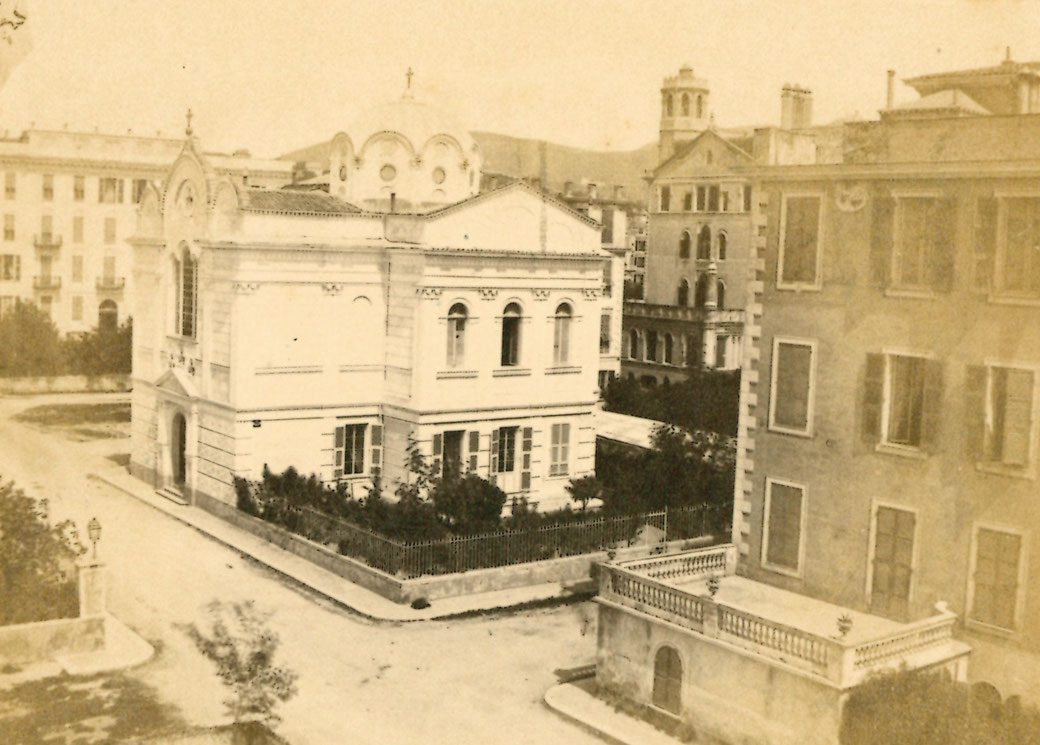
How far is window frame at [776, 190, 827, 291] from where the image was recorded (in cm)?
2134

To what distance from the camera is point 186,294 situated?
36875mm

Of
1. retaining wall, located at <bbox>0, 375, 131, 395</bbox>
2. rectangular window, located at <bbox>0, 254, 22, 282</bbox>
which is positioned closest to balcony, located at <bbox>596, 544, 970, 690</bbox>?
rectangular window, located at <bbox>0, 254, 22, 282</bbox>

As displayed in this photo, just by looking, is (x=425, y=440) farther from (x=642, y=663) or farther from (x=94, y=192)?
(x=94, y=192)

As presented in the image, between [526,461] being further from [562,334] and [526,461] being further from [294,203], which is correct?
[294,203]

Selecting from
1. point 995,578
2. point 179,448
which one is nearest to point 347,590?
point 179,448

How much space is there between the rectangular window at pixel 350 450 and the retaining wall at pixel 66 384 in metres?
28.0

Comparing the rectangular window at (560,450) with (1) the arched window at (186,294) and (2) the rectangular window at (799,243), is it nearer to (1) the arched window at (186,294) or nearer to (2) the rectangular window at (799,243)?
(1) the arched window at (186,294)

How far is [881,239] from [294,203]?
64.5ft

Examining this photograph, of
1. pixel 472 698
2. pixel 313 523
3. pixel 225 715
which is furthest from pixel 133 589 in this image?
pixel 472 698

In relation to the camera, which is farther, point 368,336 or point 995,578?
point 368,336

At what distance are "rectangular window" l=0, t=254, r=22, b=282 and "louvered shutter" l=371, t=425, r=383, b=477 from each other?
64.8 feet

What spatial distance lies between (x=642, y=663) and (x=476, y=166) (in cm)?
2232

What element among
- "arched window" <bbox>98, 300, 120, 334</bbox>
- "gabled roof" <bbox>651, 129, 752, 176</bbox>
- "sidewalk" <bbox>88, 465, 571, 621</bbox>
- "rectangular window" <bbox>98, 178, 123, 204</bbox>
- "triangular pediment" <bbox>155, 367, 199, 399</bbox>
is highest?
"gabled roof" <bbox>651, 129, 752, 176</bbox>

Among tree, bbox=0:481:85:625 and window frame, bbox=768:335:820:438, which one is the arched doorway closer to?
tree, bbox=0:481:85:625
